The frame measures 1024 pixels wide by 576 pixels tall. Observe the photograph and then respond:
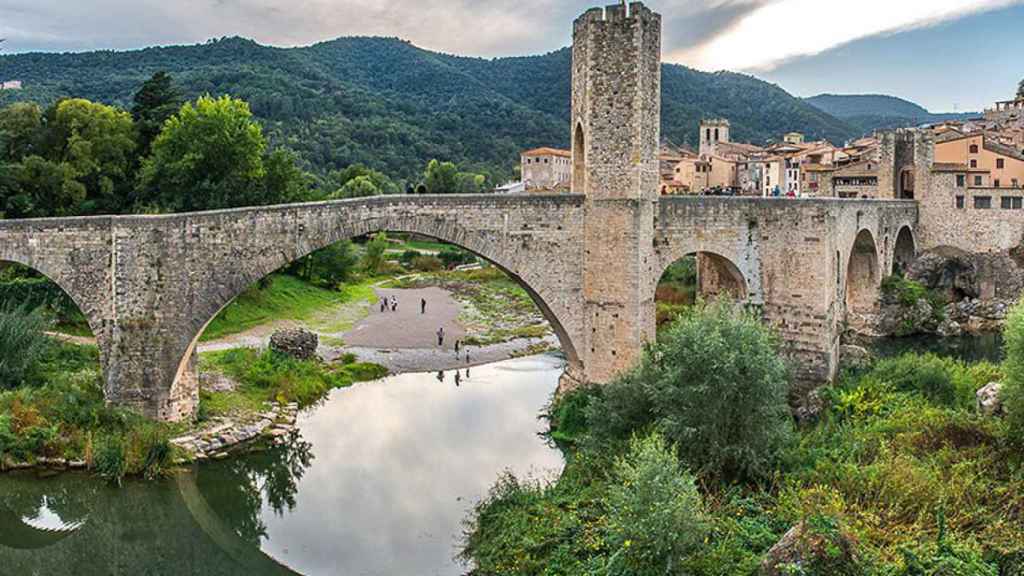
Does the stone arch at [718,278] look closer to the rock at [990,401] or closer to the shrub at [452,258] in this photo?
the rock at [990,401]

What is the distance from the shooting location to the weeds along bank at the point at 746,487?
9.13 metres

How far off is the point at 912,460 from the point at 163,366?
13.3m

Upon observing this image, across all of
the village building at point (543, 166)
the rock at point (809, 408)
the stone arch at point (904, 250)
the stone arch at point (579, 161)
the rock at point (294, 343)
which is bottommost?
the rock at point (809, 408)

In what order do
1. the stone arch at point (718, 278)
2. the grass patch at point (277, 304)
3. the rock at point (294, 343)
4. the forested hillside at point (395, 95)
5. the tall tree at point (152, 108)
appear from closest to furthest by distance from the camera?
the stone arch at point (718, 278) < the rock at point (294, 343) < the grass patch at point (277, 304) < the tall tree at point (152, 108) < the forested hillside at point (395, 95)

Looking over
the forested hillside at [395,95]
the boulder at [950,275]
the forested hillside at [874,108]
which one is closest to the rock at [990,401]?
the boulder at [950,275]

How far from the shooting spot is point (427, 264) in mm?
50656

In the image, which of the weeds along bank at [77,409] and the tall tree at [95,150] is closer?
the weeds along bank at [77,409]

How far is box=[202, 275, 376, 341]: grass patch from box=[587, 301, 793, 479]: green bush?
16437 mm

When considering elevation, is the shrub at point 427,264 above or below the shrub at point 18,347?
above

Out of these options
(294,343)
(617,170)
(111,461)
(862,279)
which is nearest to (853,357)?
(617,170)

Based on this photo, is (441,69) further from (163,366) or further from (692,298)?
(163,366)

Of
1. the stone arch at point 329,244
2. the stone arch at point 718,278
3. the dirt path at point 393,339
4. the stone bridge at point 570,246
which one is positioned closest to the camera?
the stone bridge at point 570,246

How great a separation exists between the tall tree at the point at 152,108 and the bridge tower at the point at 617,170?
18624 mm

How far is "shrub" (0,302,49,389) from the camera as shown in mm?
16562
